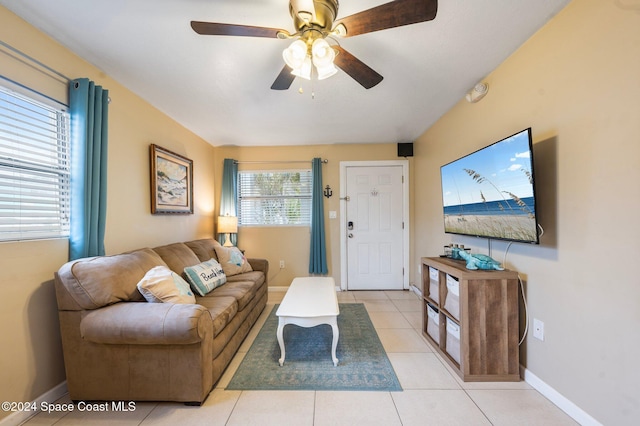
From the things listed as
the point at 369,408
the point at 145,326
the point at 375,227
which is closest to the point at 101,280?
the point at 145,326

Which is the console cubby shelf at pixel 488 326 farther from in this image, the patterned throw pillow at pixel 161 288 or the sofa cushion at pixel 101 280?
the sofa cushion at pixel 101 280

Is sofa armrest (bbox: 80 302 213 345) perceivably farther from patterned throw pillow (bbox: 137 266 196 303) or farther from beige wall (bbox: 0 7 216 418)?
beige wall (bbox: 0 7 216 418)

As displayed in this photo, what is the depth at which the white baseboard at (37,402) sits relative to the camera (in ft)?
4.42

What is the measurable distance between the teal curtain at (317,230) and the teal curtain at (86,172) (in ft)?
8.23

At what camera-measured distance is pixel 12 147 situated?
1397 millimetres

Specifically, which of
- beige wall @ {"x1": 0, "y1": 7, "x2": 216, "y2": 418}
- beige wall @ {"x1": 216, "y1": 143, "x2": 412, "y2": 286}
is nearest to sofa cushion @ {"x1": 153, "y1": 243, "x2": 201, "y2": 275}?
beige wall @ {"x1": 0, "y1": 7, "x2": 216, "y2": 418}

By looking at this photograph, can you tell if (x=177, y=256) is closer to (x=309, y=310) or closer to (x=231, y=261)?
(x=231, y=261)

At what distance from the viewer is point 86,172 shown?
1684 millimetres

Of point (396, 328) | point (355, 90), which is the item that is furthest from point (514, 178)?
point (396, 328)

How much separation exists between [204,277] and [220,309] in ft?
1.93

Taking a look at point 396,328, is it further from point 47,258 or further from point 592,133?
point 47,258

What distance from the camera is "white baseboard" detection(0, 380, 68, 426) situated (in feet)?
4.42

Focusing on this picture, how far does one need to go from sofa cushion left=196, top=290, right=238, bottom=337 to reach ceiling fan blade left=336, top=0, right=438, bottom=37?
1950mm

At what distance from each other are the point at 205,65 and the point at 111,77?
0.86 meters
